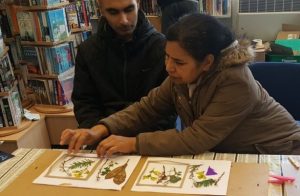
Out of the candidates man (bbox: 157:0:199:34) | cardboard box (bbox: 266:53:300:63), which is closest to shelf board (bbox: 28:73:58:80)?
man (bbox: 157:0:199:34)

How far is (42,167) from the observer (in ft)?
3.80

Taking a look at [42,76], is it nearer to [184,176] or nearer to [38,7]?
[38,7]

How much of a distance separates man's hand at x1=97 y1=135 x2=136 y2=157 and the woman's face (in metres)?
0.26

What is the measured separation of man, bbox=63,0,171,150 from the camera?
1.66 meters

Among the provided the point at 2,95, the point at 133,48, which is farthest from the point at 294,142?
the point at 2,95

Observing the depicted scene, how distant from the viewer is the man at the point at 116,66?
1.66m

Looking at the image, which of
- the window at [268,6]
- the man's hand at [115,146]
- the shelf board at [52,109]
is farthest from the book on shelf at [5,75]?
the window at [268,6]

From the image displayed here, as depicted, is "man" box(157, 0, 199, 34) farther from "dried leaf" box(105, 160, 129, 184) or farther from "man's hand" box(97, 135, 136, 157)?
"dried leaf" box(105, 160, 129, 184)

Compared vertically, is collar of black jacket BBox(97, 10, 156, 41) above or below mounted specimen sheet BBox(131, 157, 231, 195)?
above

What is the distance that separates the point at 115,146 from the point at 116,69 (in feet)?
1.92

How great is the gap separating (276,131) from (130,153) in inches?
20.0

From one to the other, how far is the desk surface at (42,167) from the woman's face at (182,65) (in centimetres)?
26

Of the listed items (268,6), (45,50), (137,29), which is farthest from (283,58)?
(45,50)

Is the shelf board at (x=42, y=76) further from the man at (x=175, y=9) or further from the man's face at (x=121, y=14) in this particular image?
the man's face at (x=121, y=14)
